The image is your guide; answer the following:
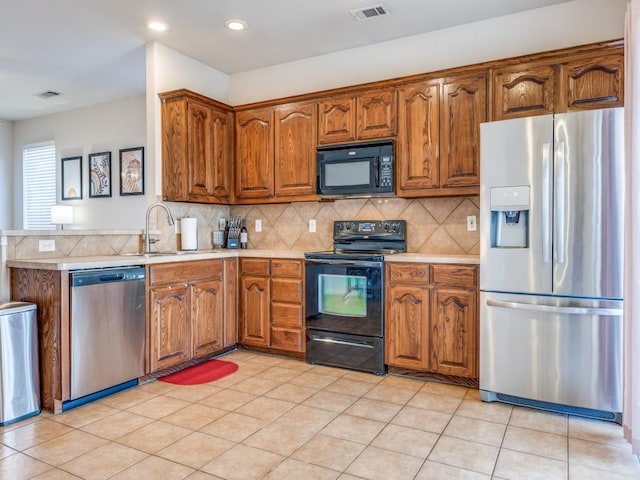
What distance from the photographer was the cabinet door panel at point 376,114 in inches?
140

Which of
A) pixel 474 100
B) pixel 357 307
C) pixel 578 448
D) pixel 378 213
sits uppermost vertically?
pixel 474 100

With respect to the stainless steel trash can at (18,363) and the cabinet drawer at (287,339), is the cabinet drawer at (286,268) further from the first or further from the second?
the stainless steel trash can at (18,363)

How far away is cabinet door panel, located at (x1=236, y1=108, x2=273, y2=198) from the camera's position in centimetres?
415

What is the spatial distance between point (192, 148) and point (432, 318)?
8.15 ft

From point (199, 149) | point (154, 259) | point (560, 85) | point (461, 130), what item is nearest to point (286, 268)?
point (154, 259)

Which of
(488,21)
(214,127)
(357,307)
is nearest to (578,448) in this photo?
(357,307)

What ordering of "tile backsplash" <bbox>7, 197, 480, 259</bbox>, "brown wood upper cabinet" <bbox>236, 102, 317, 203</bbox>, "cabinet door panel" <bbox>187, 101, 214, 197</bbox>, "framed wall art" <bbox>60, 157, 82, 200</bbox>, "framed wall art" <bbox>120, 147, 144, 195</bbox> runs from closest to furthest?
"tile backsplash" <bbox>7, 197, 480, 259</bbox>, "cabinet door panel" <bbox>187, 101, 214, 197</bbox>, "brown wood upper cabinet" <bbox>236, 102, 317, 203</bbox>, "framed wall art" <bbox>120, 147, 144, 195</bbox>, "framed wall art" <bbox>60, 157, 82, 200</bbox>

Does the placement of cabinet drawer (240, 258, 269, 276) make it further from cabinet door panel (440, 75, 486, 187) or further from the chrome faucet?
cabinet door panel (440, 75, 486, 187)

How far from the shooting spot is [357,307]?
344cm

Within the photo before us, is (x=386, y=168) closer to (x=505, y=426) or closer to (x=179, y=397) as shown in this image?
(x=505, y=426)

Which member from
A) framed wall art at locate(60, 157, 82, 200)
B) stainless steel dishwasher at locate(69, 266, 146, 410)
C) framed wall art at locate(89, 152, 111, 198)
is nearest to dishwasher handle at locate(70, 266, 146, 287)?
stainless steel dishwasher at locate(69, 266, 146, 410)

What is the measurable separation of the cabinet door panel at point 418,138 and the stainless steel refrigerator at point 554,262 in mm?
614

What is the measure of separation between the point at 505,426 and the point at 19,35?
4.84 metres

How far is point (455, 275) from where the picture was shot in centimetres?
308
